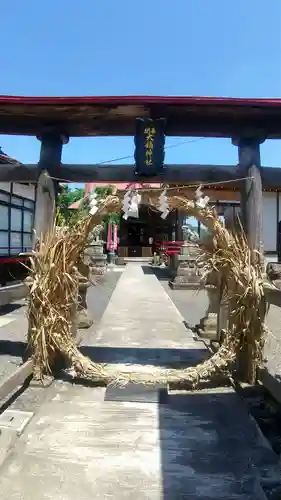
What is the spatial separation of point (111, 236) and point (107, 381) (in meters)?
26.9

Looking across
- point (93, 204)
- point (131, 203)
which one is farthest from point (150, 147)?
point (93, 204)

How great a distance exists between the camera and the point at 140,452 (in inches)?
147

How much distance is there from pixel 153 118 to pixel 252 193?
1.63m

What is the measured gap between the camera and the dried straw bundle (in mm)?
5270

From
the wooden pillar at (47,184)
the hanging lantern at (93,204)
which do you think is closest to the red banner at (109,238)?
the wooden pillar at (47,184)

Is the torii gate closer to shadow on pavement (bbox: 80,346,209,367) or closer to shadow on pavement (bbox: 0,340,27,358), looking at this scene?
shadow on pavement (bbox: 80,346,209,367)

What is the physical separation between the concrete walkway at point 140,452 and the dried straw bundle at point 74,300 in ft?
0.97

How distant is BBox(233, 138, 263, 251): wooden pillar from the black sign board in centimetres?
107

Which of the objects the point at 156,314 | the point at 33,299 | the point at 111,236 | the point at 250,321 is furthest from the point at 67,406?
the point at 111,236

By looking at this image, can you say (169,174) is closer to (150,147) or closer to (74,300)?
(150,147)

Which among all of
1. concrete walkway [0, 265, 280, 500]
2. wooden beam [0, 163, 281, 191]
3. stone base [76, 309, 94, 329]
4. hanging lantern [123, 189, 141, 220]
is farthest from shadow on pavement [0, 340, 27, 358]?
hanging lantern [123, 189, 141, 220]

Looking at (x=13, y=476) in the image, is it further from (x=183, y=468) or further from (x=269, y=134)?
(x=269, y=134)

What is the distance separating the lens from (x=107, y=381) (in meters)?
5.44

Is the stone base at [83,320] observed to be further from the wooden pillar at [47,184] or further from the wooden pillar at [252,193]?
the wooden pillar at [252,193]
